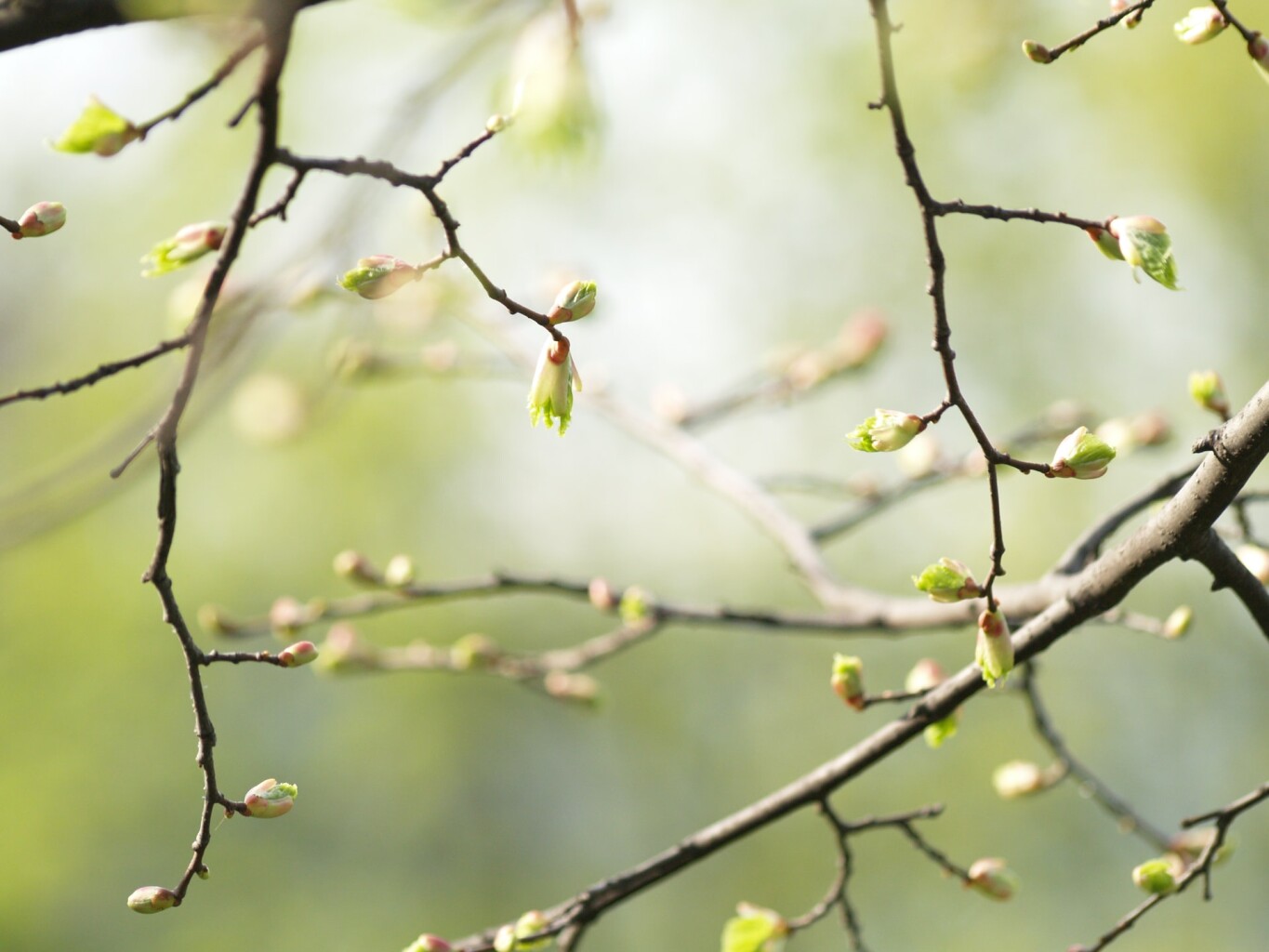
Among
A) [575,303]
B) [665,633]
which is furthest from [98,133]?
[665,633]

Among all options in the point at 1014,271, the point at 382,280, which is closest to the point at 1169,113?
the point at 1014,271

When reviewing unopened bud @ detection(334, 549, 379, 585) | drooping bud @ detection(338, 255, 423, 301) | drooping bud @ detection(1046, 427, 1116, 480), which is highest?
unopened bud @ detection(334, 549, 379, 585)

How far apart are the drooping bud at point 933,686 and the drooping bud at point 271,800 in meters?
0.43

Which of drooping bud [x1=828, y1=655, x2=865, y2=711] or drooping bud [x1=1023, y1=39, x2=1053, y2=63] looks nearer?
drooping bud [x1=1023, y1=39, x2=1053, y2=63]

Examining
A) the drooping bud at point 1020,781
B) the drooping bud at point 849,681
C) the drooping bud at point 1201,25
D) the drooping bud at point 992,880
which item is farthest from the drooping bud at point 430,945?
the drooping bud at point 1201,25

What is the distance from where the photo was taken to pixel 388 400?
323 inches

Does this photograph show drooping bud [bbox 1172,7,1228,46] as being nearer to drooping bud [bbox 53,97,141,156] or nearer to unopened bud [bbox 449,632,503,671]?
drooping bud [bbox 53,97,141,156]

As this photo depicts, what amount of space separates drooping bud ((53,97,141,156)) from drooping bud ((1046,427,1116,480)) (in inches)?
21.4

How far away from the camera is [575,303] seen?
62cm

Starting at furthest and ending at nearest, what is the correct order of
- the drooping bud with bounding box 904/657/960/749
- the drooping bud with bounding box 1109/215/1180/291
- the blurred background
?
1. the blurred background
2. the drooping bud with bounding box 904/657/960/749
3. the drooping bud with bounding box 1109/215/1180/291

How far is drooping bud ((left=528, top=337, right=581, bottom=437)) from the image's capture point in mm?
628

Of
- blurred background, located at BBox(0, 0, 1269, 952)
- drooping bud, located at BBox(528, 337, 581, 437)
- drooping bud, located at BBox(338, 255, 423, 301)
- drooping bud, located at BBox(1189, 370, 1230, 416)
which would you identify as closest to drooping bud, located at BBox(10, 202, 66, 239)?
drooping bud, located at BBox(338, 255, 423, 301)

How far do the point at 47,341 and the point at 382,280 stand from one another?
727 cm

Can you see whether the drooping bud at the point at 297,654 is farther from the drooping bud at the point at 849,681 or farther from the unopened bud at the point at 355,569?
the unopened bud at the point at 355,569
